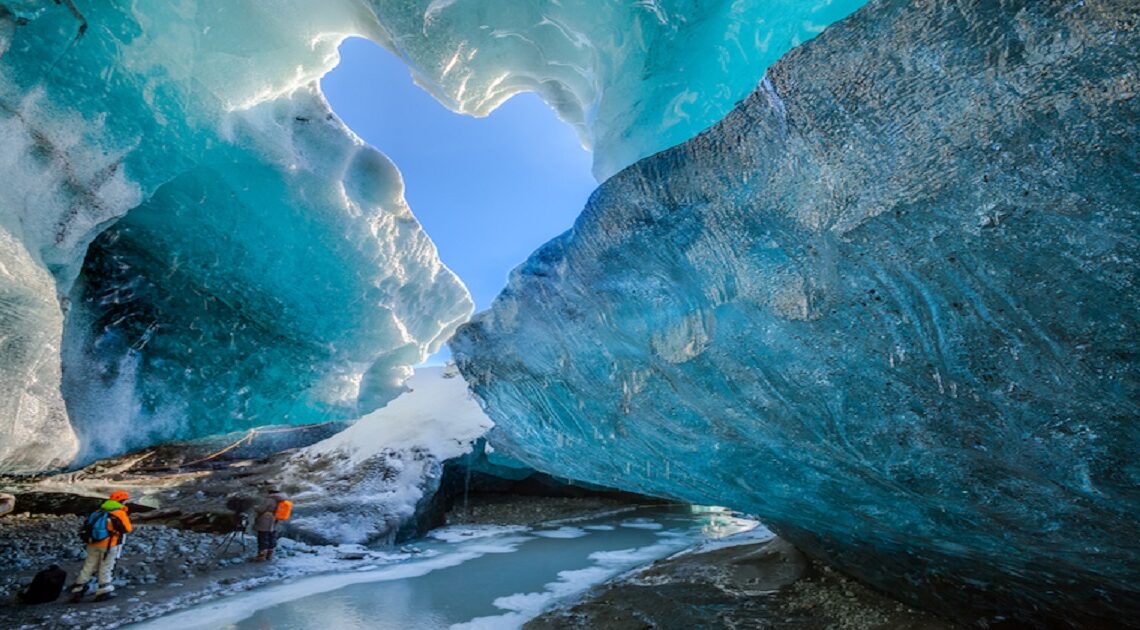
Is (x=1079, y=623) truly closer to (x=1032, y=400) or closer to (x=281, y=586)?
(x=1032, y=400)

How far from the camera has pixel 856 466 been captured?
3.80m

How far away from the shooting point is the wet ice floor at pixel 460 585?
5.52m

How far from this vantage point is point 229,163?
6.18 m

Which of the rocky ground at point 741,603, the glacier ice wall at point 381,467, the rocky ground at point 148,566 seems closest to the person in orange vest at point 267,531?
the rocky ground at point 148,566

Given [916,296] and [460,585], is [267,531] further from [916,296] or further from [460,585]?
[916,296]

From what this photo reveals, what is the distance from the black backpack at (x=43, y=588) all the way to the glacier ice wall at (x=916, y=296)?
657 centimetres

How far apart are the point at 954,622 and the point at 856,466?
Result: 96.9 inches

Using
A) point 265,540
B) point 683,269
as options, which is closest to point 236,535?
point 265,540

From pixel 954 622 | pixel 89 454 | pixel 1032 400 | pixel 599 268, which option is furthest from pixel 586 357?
pixel 89 454

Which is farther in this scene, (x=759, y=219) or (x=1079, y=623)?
(x=1079, y=623)

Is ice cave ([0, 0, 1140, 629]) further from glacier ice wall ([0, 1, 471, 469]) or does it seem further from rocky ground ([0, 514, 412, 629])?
rocky ground ([0, 514, 412, 629])

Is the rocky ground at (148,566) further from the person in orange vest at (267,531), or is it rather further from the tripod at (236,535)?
the person in orange vest at (267,531)

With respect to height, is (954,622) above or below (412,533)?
above

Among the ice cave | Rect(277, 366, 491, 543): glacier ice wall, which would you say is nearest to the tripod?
Rect(277, 366, 491, 543): glacier ice wall
